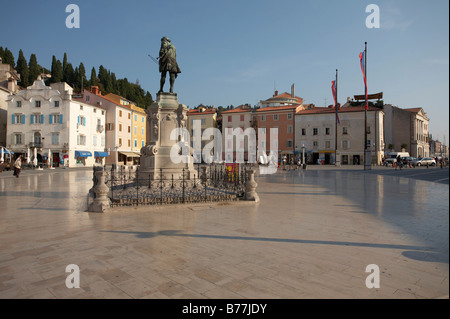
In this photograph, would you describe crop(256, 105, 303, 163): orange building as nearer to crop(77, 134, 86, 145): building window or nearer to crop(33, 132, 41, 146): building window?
crop(77, 134, 86, 145): building window

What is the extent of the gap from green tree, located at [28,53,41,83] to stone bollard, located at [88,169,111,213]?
82.9 m

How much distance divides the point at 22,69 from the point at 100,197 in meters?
89.3

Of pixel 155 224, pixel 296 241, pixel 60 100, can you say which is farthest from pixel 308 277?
pixel 60 100

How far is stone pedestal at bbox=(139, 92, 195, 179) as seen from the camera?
13.2 m

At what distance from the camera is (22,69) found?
7775cm

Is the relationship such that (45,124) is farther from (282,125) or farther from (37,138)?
(282,125)

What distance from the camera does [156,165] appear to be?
13234 millimetres

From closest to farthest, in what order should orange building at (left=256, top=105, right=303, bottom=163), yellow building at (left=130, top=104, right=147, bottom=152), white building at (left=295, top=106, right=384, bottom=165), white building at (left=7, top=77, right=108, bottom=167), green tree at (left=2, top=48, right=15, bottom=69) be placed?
white building at (left=7, top=77, right=108, bottom=167)
white building at (left=295, top=106, right=384, bottom=165)
yellow building at (left=130, top=104, right=147, bottom=152)
orange building at (left=256, top=105, right=303, bottom=163)
green tree at (left=2, top=48, right=15, bottom=69)

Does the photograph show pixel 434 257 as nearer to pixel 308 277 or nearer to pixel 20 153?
pixel 308 277

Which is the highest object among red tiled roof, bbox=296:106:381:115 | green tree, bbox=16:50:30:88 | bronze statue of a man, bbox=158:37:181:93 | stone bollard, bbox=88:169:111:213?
green tree, bbox=16:50:30:88

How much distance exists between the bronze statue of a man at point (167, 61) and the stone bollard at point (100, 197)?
685 cm

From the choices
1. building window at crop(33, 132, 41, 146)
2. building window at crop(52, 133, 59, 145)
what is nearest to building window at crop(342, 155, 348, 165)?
building window at crop(52, 133, 59, 145)

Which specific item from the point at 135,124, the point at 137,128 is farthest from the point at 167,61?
the point at 137,128
